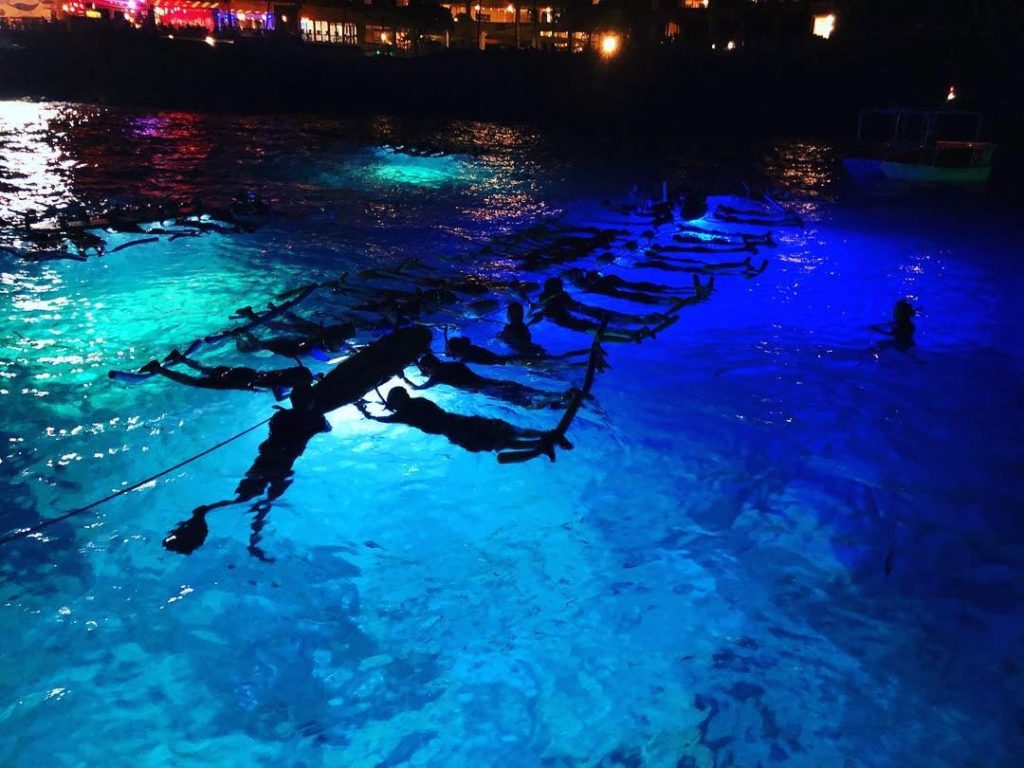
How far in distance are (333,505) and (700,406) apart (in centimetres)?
552

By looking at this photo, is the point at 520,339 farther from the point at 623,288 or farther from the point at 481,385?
the point at 623,288

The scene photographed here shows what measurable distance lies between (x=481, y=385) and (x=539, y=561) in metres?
3.46

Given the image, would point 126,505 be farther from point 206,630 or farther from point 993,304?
point 993,304

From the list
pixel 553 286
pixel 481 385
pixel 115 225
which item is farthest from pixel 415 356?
pixel 115 225

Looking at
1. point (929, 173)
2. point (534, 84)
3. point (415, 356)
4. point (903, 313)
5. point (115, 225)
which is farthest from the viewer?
point (534, 84)

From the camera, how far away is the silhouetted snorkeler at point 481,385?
30.1 ft

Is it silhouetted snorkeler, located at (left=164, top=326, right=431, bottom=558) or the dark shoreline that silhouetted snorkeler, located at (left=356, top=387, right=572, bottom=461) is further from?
the dark shoreline

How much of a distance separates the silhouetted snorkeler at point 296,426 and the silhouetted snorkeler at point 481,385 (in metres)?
0.39

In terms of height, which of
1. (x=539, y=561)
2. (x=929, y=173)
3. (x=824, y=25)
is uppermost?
(x=824, y=25)

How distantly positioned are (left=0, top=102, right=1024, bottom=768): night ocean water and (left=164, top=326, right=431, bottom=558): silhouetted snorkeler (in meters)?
0.21

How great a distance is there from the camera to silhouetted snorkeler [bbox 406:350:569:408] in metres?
9.16

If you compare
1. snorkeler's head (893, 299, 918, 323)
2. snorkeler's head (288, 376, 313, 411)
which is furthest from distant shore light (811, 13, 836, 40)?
snorkeler's head (288, 376, 313, 411)

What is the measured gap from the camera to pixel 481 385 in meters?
9.38

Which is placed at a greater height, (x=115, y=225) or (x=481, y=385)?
(x=115, y=225)
